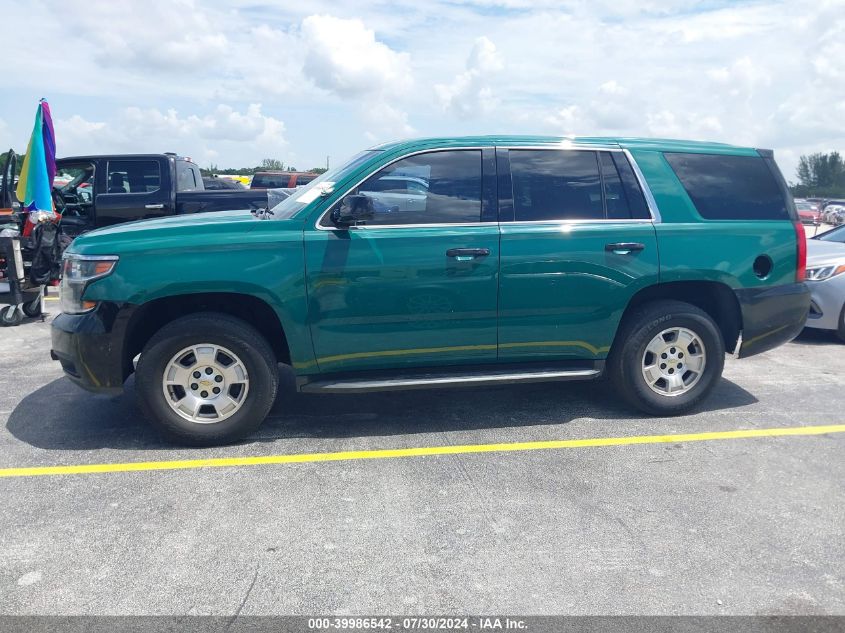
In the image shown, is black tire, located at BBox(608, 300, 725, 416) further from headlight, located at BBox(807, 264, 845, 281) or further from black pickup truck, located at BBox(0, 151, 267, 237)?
black pickup truck, located at BBox(0, 151, 267, 237)

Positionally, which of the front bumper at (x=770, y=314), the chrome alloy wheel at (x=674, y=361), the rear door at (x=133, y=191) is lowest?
the chrome alloy wheel at (x=674, y=361)

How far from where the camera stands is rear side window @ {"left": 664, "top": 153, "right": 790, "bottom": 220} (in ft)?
17.4

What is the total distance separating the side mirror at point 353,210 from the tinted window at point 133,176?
22.5ft

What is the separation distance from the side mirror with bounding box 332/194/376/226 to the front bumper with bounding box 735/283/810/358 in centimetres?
268

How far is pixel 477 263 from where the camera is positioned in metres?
4.80

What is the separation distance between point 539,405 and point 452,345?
109 centimetres

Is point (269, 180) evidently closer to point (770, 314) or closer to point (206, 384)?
point (206, 384)

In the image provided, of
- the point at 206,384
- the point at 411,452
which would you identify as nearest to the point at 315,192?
the point at 206,384

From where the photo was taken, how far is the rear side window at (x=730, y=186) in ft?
17.4

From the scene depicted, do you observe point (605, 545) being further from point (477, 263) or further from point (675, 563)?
point (477, 263)

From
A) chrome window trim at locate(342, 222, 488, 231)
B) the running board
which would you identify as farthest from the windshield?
the running board

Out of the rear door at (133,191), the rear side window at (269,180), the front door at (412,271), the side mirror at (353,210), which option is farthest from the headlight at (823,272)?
the rear side window at (269,180)

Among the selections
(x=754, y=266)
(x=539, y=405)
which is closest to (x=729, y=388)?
(x=754, y=266)

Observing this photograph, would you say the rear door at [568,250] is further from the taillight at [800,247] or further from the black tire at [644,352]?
the taillight at [800,247]
